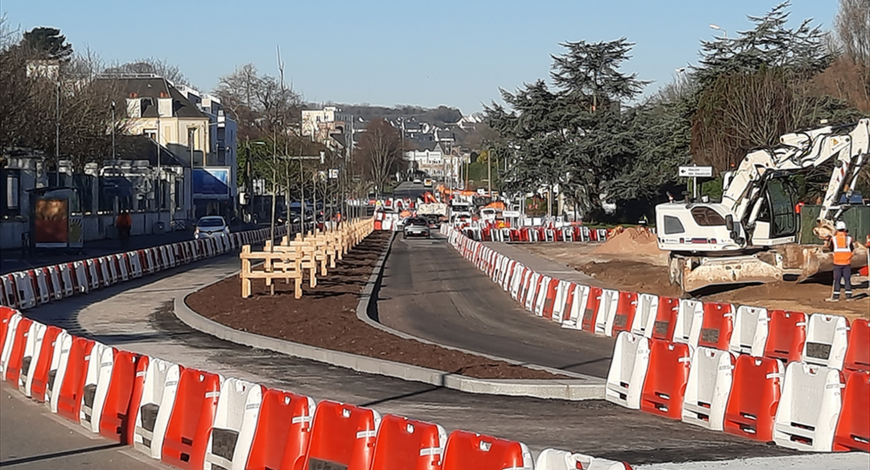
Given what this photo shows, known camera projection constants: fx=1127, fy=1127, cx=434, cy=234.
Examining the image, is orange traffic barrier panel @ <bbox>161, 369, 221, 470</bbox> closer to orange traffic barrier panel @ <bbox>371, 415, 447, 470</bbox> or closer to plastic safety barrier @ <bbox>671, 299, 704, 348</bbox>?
orange traffic barrier panel @ <bbox>371, 415, 447, 470</bbox>

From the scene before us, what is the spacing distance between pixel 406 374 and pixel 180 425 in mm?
5429

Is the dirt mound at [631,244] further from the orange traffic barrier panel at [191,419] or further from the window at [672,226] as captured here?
the orange traffic barrier panel at [191,419]

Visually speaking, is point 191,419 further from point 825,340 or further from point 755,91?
point 755,91

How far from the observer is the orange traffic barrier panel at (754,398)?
10.9 meters

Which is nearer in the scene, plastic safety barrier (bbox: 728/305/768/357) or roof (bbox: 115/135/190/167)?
plastic safety barrier (bbox: 728/305/768/357)

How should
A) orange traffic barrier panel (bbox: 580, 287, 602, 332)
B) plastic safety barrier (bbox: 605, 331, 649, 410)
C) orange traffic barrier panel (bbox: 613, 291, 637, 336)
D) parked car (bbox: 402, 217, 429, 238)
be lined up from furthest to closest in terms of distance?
parked car (bbox: 402, 217, 429, 238)
orange traffic barrier panel (bbox: 580, 287, 602, 332)
orange traffic barrier panel (bbox: 613, 291, 637, 336)
plastic safety barrier (bbox: 605, 331, 649, 410)

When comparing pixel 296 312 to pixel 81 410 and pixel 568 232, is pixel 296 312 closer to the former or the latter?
pixel 81 410

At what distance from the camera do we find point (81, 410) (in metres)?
11.9

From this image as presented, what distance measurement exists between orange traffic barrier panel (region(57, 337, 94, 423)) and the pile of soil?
16.2 ft

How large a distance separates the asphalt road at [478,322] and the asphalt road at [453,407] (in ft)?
2.12

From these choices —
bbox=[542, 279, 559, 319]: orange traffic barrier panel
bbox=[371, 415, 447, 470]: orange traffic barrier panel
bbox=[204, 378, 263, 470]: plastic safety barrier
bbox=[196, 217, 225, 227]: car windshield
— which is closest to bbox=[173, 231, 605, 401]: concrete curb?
bbox=[542, 279, 559, 319]: orange traffic barrier panel

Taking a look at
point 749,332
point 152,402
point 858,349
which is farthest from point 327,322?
point 152,402

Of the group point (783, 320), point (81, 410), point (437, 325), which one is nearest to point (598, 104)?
point (437, 325)

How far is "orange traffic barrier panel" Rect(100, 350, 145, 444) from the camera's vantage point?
10969 millimetres
